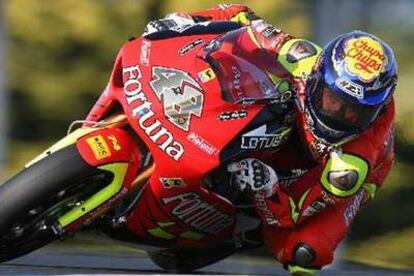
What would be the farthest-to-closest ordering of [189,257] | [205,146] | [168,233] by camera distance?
1. [189,257]
2. [168,233]
3. [205,146]

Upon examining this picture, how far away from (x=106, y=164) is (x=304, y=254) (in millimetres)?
871

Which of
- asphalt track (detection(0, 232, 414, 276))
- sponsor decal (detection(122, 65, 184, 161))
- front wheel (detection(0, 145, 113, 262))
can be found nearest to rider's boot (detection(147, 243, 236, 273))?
asphalt track (detection(0, 232, 414, 276))

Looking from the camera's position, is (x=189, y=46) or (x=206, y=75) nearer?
(x=206, y=75)

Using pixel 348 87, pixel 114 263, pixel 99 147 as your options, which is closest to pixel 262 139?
pixel 348 87

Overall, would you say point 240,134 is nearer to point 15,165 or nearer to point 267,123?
point 267,123

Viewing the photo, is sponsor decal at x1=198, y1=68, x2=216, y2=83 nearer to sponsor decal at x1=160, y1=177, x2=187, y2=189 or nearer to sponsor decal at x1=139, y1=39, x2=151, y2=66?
sponsor decal at x1=139, y1=39, x2=151, y2=66

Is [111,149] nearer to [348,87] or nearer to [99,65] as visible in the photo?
[348,87]

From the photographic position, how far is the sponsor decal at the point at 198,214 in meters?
3.90

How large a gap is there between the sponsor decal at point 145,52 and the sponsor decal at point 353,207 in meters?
0.97

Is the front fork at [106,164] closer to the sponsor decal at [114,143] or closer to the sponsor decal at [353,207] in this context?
the sponsor decal at [114,143]

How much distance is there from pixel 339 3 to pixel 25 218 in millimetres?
2164

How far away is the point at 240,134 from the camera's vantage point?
12.2 feet

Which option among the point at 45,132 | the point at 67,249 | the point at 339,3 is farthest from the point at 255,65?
the point at 45,132

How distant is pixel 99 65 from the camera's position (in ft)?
19.4
